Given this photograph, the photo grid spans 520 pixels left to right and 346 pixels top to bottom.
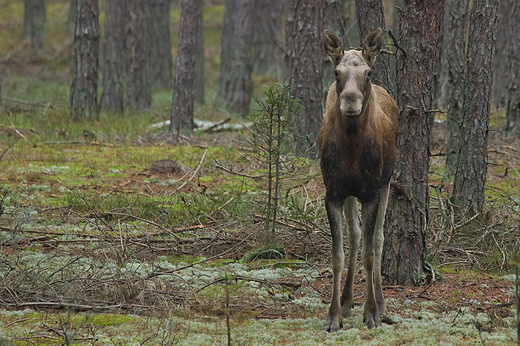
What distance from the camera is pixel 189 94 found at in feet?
47.9

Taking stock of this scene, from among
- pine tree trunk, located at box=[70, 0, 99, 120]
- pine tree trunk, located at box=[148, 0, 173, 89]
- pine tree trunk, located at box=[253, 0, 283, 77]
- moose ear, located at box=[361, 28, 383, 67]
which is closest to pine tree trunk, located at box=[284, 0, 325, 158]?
Result: pine tree trunk, located at box=[70, 0, 99, 120]

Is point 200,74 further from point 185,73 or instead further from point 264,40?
point 264,40

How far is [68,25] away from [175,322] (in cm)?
4032

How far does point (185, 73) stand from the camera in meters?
14.7

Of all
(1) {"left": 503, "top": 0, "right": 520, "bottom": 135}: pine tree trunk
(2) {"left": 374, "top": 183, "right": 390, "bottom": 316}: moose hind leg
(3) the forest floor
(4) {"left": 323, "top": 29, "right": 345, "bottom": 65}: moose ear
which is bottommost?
(3) the forest floor

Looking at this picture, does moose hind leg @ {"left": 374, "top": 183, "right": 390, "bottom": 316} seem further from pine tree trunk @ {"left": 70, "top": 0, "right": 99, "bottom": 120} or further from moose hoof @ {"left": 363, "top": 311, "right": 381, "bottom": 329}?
pine tree trunk @ {"left": 70, "top": 0, "right": 99, "bottom": 120}

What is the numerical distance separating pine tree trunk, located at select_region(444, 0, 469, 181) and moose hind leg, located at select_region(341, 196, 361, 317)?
16.8 feet

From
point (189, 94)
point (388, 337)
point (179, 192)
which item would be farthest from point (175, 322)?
point (189, 94)

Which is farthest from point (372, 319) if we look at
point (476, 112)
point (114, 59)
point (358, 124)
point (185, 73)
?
point (114, 59)

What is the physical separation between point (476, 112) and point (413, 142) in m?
2.82

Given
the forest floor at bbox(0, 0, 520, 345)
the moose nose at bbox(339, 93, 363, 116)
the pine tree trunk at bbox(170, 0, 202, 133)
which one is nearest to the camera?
the moose nose at bbox(339, 93, 363, 116)

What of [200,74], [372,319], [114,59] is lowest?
[372,319]

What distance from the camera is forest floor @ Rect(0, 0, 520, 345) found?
434 centimetres

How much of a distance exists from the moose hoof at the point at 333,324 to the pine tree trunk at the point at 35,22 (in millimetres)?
36638
